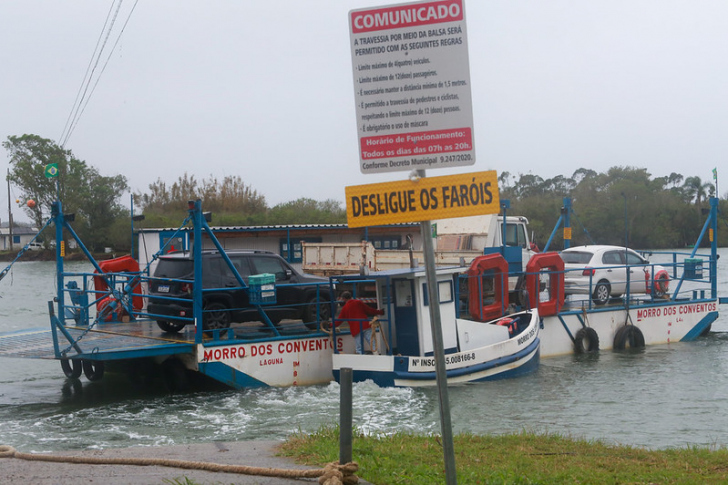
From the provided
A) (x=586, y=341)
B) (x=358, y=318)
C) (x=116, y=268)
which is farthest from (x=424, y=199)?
(x=586, y=341)

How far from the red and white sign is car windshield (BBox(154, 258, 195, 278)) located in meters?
10.8

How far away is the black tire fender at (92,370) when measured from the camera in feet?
52.4

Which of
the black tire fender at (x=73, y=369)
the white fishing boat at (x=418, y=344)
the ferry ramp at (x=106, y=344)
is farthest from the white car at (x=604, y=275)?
the black tire fender at (x=73, y=369)

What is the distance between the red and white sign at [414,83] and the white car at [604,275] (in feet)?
58.5

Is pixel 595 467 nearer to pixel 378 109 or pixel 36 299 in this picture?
pixel 378 109

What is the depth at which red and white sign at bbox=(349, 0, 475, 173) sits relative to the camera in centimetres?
429

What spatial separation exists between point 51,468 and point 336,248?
13723 millimetres

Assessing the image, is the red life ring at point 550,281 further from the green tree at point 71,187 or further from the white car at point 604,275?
the green tree at point 71,187

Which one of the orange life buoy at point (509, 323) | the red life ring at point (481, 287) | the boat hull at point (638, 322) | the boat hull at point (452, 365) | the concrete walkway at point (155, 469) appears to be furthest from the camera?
the boat hull at point (638, 322)

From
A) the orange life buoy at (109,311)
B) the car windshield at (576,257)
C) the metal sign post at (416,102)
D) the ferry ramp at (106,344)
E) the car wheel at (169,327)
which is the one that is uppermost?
the metal sign post at (416,102)

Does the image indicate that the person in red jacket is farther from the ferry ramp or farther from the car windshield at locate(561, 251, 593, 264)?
the car windshield at locate(561, 251, 593, 264)

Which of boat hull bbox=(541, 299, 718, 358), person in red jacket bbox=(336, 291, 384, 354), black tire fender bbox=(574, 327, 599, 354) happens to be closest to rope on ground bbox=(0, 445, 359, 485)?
person in red jacket bbox=(336, 291, 384, 354)

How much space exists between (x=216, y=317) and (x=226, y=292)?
Result: 20.7 inches

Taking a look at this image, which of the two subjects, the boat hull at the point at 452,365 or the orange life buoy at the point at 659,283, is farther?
the orange life buoy at the point at 659,283
